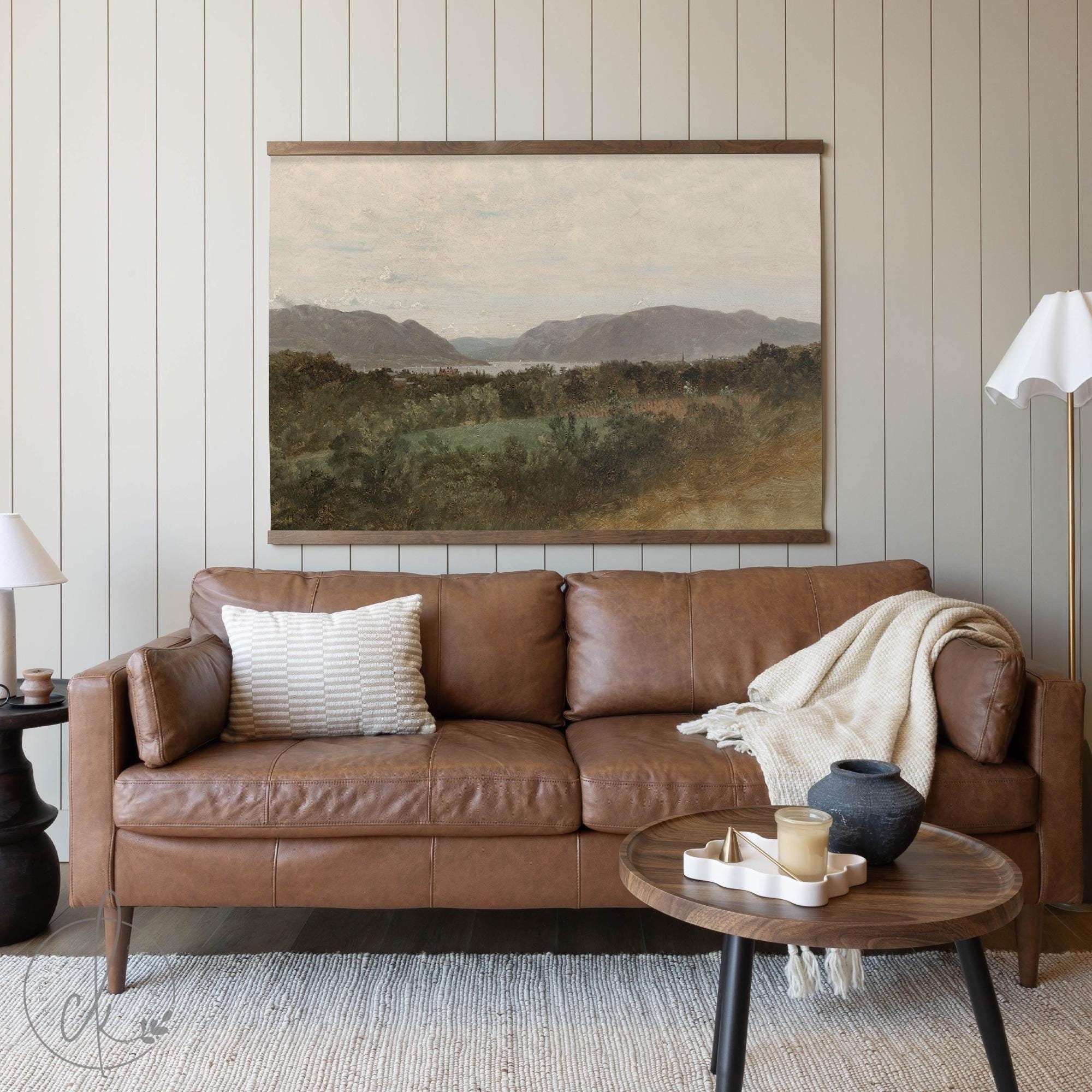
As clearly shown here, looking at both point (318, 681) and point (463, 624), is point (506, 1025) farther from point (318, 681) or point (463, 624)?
point (463, 624)

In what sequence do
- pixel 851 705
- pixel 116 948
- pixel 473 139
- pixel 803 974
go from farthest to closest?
pixel 473 139, pixel 851 705, pixel 116 948, pixel 803 974

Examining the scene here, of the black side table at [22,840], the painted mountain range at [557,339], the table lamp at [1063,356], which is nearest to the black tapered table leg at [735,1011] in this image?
the table lamp at [1063,356]

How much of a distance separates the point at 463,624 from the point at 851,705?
1.03 meters

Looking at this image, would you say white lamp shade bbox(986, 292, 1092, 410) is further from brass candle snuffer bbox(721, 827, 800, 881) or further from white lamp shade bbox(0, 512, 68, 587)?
white lamp shade bbox(0, 512, 68, 587)

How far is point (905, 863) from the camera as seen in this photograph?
4.91ft

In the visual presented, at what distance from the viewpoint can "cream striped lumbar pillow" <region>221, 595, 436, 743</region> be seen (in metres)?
2.29

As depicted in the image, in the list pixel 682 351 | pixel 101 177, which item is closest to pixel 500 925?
pixel 682 351

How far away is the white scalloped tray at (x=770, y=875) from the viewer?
4.34ft

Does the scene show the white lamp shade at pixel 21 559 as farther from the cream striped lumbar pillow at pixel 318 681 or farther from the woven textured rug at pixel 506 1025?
the woven textured rug at pixel 506 1025

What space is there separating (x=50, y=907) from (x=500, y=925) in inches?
43.7

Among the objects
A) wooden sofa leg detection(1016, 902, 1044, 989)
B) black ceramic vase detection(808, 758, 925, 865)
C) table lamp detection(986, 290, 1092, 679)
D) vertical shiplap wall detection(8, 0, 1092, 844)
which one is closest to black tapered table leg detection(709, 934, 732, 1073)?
black ceramic vase detection(808, 758, 925, 865)

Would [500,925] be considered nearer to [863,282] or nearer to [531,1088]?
[531,1088]

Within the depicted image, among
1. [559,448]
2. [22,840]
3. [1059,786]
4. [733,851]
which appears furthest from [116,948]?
[1059,786]

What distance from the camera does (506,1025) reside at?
6.17 feet
